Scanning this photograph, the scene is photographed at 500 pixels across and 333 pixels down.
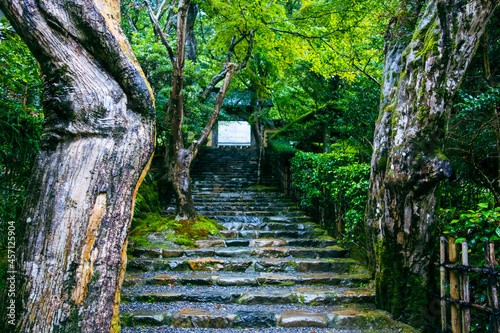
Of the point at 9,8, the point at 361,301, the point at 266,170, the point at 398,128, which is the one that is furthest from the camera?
the point at 266,170

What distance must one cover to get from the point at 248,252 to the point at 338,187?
6.64 ft

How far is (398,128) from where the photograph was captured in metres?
3.65

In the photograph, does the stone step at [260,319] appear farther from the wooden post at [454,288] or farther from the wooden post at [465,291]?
the wooden post at [465,291]

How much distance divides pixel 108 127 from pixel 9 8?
1083 millimetres

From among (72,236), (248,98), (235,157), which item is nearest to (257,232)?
(72,236)

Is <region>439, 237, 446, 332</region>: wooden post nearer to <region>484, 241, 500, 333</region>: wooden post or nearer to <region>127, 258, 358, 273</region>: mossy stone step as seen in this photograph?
<region>484, 241, 500, 333</region>: wooden post

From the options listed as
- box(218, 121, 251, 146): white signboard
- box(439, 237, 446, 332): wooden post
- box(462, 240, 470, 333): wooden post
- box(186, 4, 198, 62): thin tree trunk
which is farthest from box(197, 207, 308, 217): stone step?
box(218, 121, 251, 146): white signboard

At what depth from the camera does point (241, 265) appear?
5.43m

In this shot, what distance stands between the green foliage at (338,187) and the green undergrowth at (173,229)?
7.69 ft

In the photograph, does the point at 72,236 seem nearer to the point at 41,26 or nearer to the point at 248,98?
the point at 41,26

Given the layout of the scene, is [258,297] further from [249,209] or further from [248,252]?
[249,209]

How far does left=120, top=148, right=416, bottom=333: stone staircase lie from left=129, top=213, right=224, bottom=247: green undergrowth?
288mm

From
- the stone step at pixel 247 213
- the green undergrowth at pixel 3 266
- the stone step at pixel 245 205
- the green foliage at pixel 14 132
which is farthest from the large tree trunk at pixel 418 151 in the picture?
the stone step at pixel 245 205

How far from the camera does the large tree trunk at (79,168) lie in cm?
205
